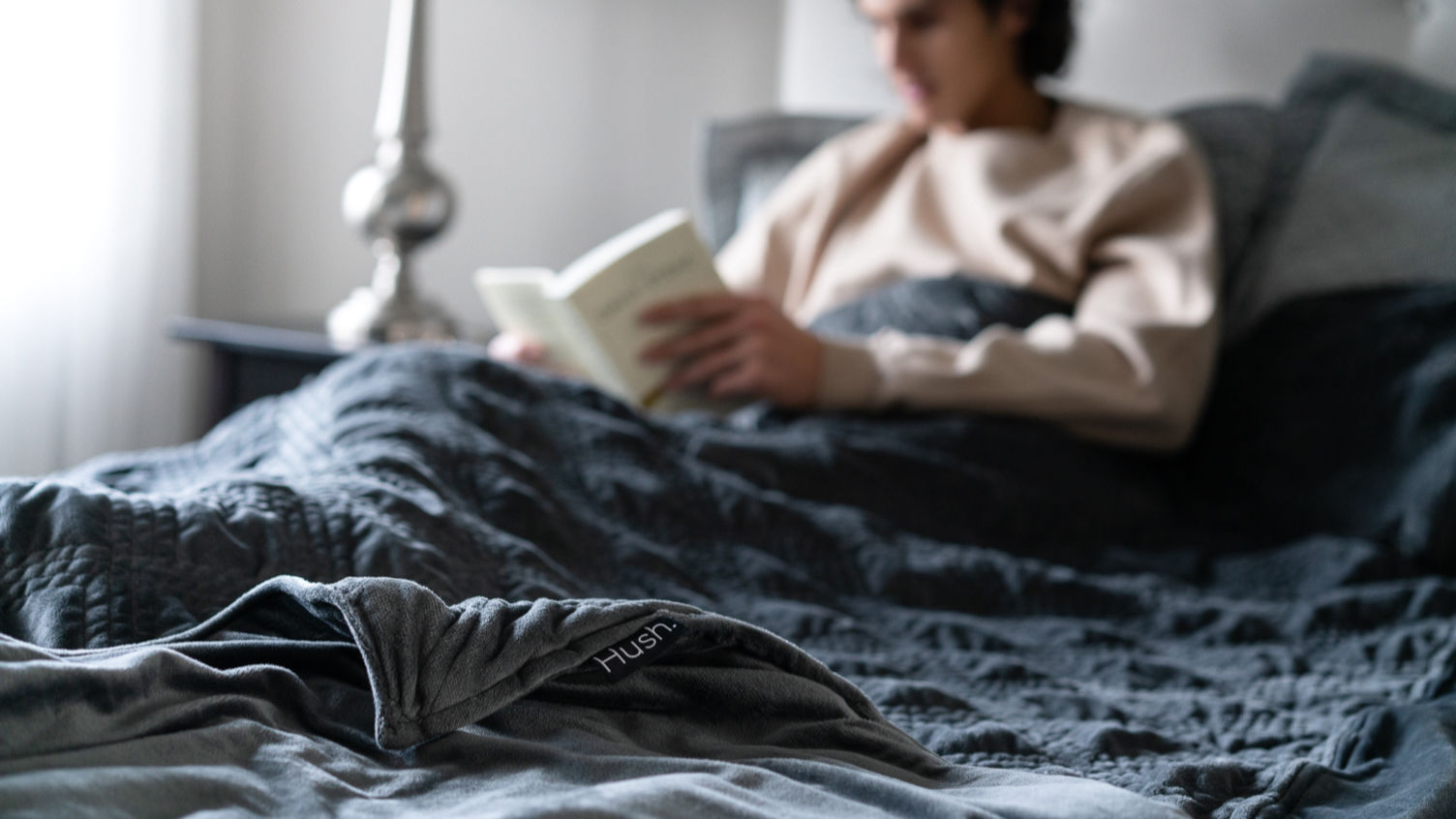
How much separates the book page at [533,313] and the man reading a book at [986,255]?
0.12 m

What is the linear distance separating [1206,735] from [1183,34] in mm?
1295

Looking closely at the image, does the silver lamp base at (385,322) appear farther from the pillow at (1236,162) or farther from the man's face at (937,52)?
the pillow at (1236,162)

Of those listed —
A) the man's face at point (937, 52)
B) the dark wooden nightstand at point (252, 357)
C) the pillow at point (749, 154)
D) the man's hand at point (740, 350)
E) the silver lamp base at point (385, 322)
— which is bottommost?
the dark wooden nightstand at point (252, 357)

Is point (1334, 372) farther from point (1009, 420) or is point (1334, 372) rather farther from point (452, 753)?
point (452, 753)

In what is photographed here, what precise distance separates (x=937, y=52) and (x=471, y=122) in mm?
948

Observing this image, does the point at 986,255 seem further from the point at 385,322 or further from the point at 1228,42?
the point at 385,322

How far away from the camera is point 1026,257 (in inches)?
53.9

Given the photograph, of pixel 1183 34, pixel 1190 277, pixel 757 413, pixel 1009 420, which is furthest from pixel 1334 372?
pixel 1183 34

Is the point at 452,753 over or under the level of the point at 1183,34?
under

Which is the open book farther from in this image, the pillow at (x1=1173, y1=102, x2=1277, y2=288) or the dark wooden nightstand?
the pillow at (x1=1173, y1=102, x2=1277, y2=288)

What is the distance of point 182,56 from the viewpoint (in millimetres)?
1906

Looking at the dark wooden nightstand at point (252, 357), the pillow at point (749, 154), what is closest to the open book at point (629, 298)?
the dark wooden nightstand at point (252, 357)

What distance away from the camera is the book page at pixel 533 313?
1282 mm

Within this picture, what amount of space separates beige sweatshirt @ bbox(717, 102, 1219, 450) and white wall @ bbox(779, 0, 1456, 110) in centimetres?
24
